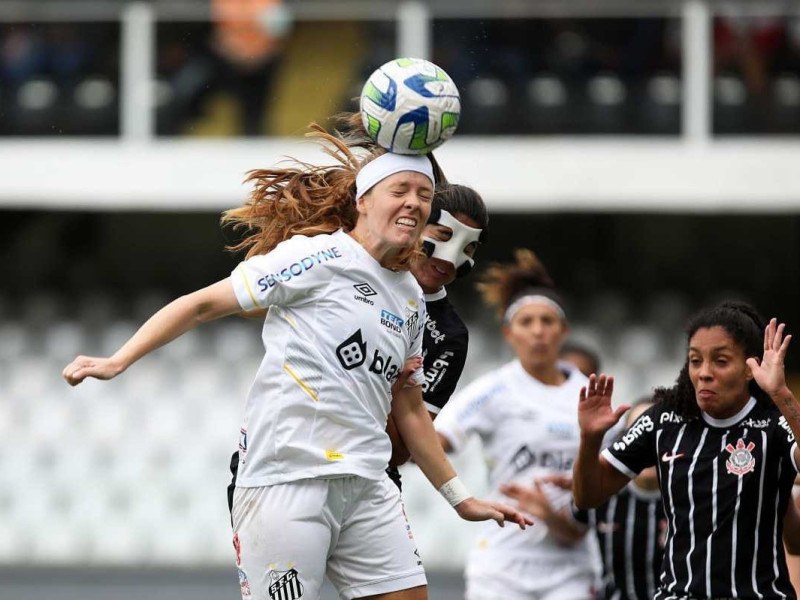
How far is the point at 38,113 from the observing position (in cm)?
1132

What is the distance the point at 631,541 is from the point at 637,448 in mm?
1945

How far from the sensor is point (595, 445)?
434cm

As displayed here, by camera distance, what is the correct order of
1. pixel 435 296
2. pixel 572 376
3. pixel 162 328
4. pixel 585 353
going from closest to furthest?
1. pixel 162 328
2. pixel 435 296
3. pixel 572 376
4. pixel 585 353

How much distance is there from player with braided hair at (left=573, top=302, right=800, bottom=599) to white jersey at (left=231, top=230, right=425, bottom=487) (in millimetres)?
670

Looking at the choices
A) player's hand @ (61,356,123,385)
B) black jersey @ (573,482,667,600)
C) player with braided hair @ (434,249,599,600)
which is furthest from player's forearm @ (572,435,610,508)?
black jersey @ (573,482,667,600)

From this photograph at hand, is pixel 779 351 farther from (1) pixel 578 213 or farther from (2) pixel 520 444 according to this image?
(1) pixel 578 213

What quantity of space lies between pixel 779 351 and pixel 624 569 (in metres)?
2.43


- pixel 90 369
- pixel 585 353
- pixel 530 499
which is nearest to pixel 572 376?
pixel 585 353

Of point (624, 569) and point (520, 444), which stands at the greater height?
point (520, 444)

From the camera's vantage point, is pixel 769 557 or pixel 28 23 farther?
pixel 28 23

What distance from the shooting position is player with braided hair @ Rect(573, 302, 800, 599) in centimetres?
413

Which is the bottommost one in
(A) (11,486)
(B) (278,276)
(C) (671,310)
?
(B) (278,276)

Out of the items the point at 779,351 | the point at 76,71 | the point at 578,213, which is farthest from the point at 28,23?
the point at 779,351

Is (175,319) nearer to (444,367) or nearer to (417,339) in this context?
(417,339)
